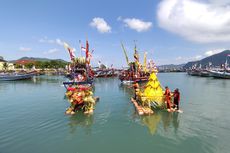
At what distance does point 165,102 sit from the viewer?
19969mm

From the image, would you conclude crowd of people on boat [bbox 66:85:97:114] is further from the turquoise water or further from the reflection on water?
the reflection on water

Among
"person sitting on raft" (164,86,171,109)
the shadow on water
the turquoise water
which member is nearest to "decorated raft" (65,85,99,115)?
the shadow on water

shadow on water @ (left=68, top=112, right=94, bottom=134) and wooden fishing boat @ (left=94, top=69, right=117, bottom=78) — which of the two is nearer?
shadow on water @ (left=68, top=112, right=94, bottom=134)

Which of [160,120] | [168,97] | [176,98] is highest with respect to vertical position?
[168,97]

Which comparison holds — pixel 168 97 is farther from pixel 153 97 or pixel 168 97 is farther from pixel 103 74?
pixel 103 74

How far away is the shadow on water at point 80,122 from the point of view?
15133 millimetres

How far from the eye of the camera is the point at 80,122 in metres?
16.7

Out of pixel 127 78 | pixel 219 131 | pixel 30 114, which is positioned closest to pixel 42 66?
pixel 127 78

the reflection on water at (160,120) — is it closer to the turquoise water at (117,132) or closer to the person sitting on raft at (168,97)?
the turquoise water at (117,132)

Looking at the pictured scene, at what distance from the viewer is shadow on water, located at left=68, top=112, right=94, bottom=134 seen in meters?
15.1

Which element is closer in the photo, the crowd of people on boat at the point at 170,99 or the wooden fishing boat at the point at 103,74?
the crowd of people on boat at the point at 170,99

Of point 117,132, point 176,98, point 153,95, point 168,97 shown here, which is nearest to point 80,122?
point 117,132

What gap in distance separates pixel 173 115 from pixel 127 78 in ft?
141

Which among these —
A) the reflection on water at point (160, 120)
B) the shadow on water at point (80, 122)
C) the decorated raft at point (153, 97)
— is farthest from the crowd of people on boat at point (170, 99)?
the shadow on water at point (80, 122)
